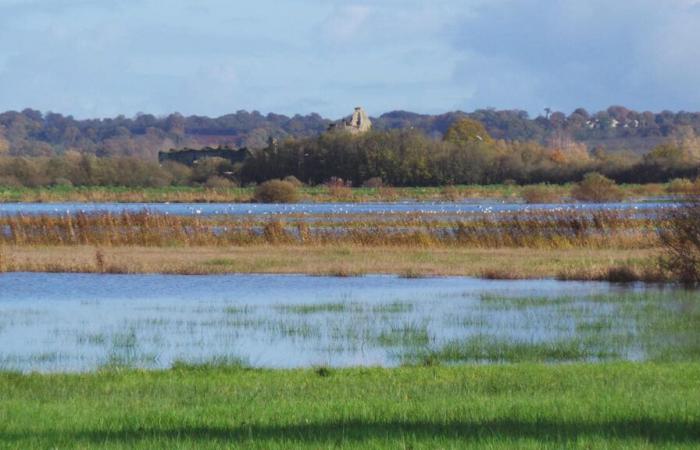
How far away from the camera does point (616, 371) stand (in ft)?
50.2

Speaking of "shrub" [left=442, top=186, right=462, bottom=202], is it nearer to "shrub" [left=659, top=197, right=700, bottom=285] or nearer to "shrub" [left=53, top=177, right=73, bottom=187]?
"shrub" [left=53, top=177, right=73, bottom=187]

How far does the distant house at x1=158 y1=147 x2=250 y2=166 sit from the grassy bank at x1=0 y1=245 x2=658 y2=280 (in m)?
108

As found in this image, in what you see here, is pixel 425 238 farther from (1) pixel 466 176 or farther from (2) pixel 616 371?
(1) pixel 466 176

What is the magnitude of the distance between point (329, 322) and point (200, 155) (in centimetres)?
13819

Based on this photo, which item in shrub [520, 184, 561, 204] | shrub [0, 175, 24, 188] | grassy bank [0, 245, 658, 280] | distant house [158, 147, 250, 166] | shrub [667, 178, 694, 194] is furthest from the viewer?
distant house [158, 147, 250, 166]

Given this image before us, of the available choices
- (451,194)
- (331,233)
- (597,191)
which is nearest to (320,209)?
(597,191)

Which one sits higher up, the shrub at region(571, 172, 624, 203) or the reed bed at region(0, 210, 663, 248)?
the reed bed at region(0, 210, 663, 248)

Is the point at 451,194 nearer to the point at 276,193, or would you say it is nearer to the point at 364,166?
the point at 276,193

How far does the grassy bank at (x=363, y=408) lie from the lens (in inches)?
408

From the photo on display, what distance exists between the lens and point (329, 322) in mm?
23234

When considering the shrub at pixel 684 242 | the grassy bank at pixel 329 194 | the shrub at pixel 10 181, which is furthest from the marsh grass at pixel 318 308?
the shrub at pixel 10 181

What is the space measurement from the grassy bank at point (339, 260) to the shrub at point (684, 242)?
46.5 inches

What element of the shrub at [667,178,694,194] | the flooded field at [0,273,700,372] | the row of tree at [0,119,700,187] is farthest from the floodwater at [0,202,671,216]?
the flooded field at [0,273,700,372]

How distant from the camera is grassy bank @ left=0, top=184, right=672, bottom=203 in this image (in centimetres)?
9675
